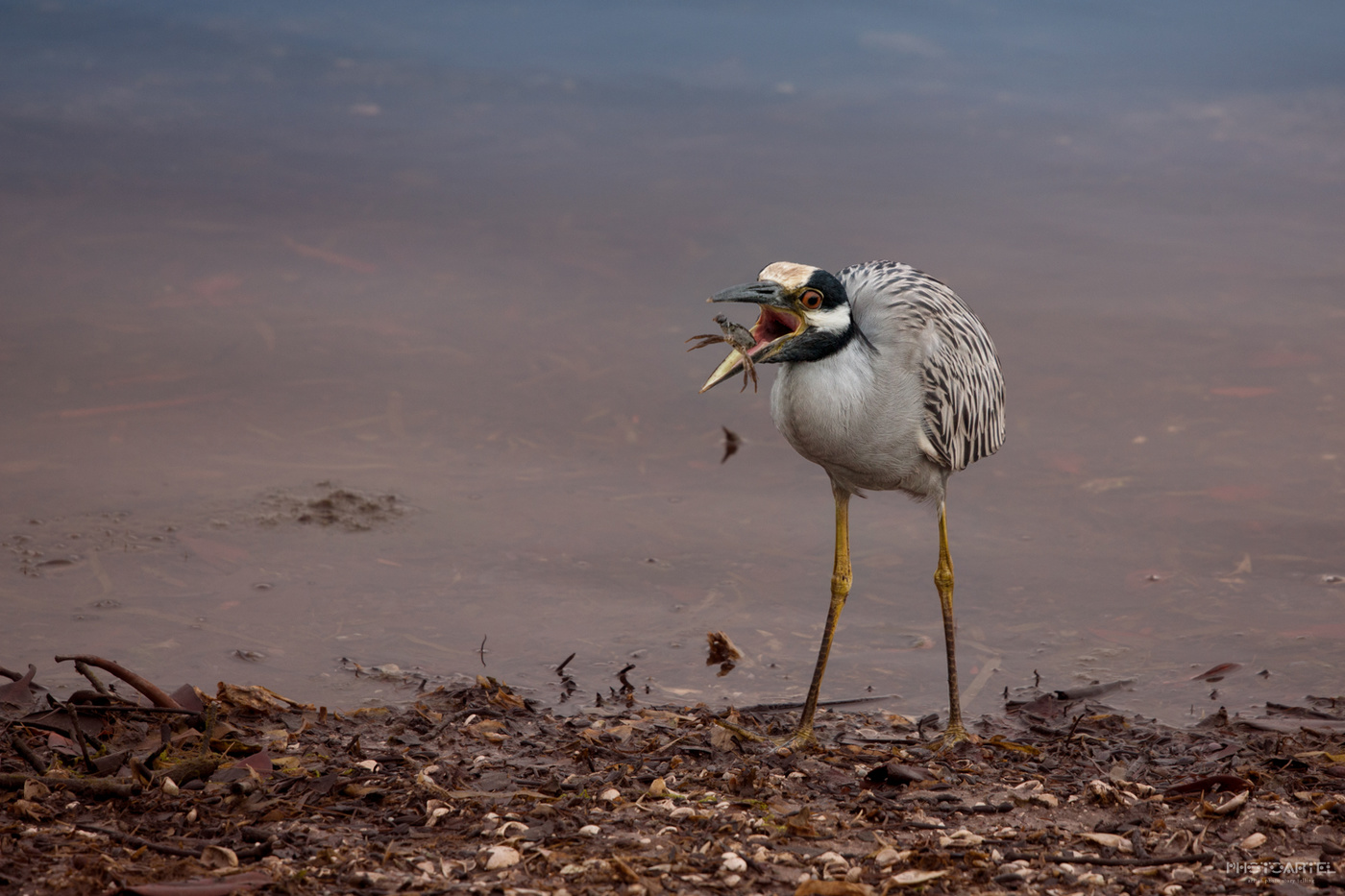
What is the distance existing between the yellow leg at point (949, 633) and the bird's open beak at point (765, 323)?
1.32 metres

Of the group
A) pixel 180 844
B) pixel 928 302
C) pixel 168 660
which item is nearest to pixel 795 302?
pixel 928 302

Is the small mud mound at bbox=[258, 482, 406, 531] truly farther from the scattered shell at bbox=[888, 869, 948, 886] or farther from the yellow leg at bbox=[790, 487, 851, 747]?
the scattered shell at bbox=[888, 869, 948, 886]

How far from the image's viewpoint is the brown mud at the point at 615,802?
3590 millimetres

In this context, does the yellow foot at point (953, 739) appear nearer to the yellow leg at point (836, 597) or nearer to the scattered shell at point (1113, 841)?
the yellow leg at point (836, 597)

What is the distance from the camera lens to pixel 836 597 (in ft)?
18.6

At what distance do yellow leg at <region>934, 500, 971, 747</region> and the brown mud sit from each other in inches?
4.9

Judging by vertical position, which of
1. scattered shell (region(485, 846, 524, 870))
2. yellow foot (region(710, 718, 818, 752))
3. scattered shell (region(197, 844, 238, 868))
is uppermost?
scattered shell (region(485, 846, 524, 870))

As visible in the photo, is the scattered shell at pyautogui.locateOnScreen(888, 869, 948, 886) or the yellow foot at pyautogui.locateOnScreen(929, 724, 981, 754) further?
the yellow foot at pyautogui.locateOnScreen(929, 724, 981, 754)

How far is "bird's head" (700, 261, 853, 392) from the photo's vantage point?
15.1 feet

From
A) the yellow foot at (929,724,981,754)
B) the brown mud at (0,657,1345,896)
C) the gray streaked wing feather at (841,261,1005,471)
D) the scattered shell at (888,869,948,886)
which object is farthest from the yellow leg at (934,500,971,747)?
the scattered shell at (888,869,948,886)

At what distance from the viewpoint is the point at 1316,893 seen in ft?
11.7

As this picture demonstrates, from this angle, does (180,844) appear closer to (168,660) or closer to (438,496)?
(168,660)

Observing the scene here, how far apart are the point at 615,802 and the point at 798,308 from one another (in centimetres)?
189

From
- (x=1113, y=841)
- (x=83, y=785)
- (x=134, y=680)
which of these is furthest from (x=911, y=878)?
(x=134, y=680)
